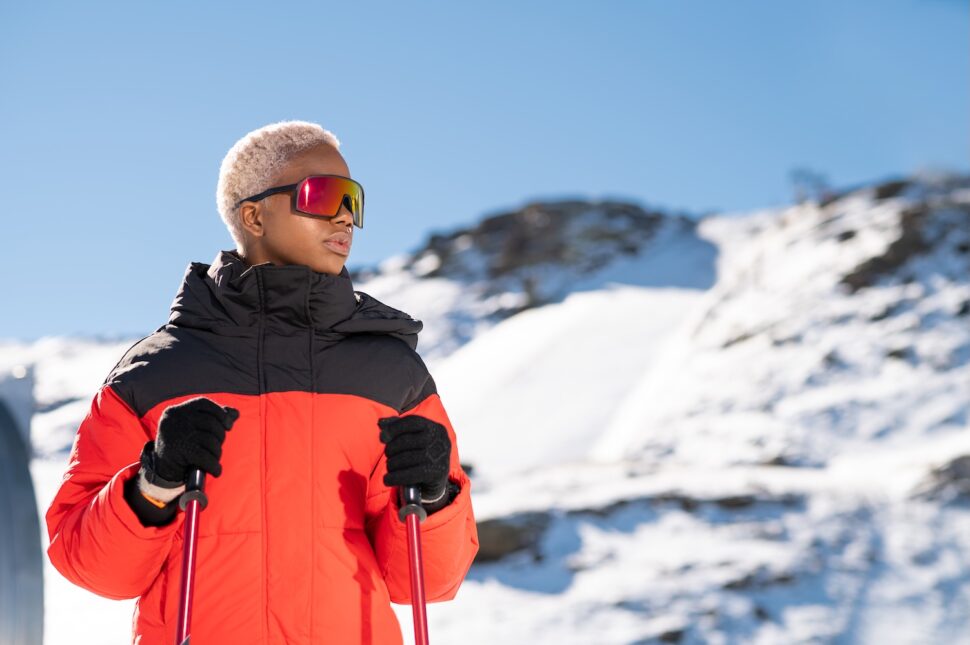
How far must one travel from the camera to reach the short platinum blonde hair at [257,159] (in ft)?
8.09

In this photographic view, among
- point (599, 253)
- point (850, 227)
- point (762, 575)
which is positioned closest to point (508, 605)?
point (762, 575)

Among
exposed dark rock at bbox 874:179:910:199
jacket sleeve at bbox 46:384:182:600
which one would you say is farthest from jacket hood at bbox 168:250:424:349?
exposed dark rock at bbox 874:179:910:199

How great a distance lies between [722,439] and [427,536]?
15.0m

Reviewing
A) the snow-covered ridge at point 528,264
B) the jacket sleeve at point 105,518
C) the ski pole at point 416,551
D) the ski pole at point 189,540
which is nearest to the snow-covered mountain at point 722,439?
the snow-covered ridge at point 528,264

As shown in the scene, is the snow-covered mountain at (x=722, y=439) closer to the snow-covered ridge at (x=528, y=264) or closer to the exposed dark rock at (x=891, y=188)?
the exposed dark rock at (x=891, y=188)

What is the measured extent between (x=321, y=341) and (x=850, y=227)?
28.3 meters

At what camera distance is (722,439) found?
16.8 meters

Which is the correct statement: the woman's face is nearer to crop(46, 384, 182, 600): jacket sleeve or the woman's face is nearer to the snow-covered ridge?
crop(46, 384, 182, 600): jacket sleeve

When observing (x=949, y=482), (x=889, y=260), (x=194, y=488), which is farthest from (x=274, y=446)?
(x=889, y=260)

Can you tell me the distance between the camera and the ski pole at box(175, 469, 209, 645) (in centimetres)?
192

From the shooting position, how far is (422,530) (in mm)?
2254

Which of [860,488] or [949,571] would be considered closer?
[949,571]

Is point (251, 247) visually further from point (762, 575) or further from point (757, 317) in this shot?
point (757, 317)

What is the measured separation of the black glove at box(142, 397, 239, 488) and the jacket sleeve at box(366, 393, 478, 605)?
406 mm
